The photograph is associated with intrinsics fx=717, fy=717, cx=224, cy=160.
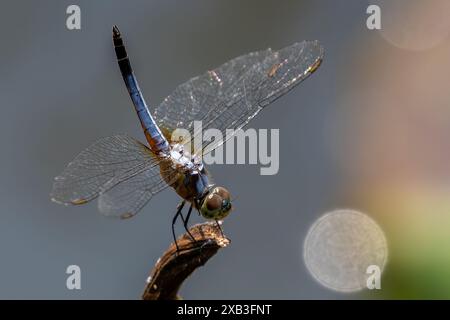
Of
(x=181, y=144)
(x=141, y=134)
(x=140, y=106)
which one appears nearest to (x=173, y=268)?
(x=181, y=144)

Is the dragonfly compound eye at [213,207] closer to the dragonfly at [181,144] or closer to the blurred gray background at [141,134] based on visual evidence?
the dragonfly at [181,144]

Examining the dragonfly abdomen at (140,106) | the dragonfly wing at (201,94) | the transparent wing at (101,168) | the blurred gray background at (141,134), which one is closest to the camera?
the transparent wing at (101,168)

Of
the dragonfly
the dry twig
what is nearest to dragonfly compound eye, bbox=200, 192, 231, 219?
the dragonfly

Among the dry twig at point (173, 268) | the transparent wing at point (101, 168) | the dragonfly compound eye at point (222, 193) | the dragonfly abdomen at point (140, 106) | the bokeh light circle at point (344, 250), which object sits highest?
the dragonfly abdomen at point (140, 106)

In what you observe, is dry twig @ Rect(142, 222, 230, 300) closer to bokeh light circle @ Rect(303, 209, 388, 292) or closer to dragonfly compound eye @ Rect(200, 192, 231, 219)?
dragonfly compound eye @ Rect(200, 192, 231, 219)

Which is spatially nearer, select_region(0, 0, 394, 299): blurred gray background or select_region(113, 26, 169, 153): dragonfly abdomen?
select_region(113, 26, 169, 153): dragonfly abdomen

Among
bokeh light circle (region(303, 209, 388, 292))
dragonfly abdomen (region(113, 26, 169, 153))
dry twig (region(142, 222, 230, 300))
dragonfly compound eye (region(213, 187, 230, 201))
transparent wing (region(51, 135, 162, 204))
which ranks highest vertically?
dragonfly abdomen (region(113, 26, 169, 153))

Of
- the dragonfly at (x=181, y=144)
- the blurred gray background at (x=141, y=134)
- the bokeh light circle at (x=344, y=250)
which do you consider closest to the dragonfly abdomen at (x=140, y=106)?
the dragonfly at (x=181, y=144)

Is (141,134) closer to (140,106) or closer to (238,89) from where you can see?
(140,106)
